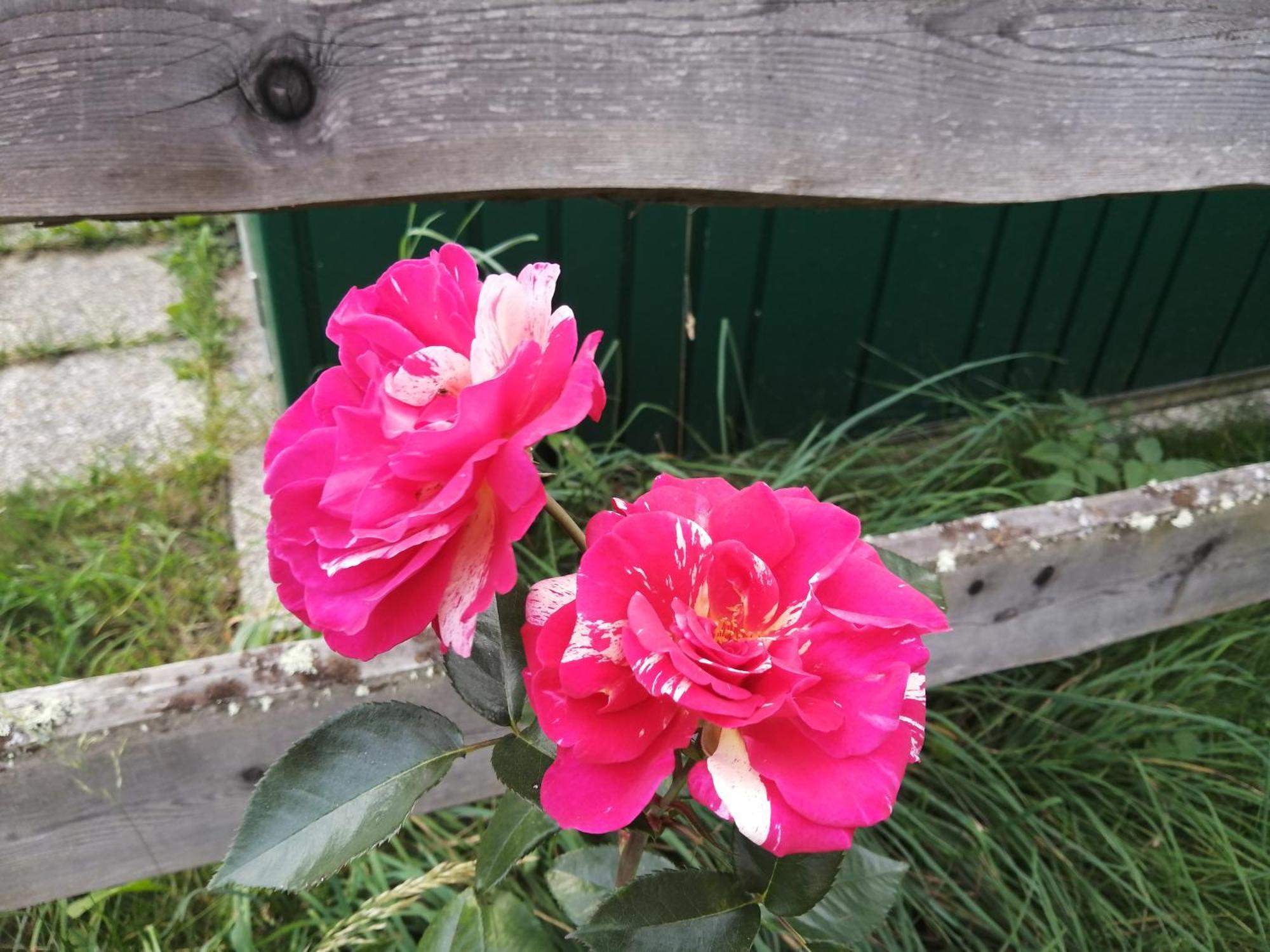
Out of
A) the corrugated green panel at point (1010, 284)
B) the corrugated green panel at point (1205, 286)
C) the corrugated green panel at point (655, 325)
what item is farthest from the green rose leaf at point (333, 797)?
the corrugated green panel at point (1205, 286)

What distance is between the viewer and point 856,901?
0.70 m

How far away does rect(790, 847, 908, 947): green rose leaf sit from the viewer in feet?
2.24

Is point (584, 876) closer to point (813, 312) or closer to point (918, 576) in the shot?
point (918, 576)

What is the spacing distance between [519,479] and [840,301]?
74.1 inches

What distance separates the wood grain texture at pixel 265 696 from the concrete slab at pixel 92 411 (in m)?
1.43

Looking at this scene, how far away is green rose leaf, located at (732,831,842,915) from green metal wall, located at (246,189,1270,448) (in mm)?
1225

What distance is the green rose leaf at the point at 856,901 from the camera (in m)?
0.68

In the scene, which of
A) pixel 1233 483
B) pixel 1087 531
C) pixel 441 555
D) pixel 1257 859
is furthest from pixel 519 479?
pixel 1257 859

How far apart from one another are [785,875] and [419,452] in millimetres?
350

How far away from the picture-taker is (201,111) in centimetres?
70

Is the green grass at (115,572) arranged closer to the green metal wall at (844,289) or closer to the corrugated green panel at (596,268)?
the green metal wall at (844,289)

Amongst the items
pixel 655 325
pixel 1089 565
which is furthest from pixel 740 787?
pixel 655 325

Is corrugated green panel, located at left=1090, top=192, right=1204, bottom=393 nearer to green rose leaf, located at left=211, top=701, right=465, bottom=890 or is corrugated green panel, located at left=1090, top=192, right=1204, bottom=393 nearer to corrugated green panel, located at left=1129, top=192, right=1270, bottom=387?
corrugated green panel, located at left=1129, top=192, right=1270, bottom=387

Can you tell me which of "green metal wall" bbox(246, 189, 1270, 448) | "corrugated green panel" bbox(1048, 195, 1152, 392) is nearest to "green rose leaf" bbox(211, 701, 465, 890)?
"green metal wall" bbox(246, 189, 1270, 448)
